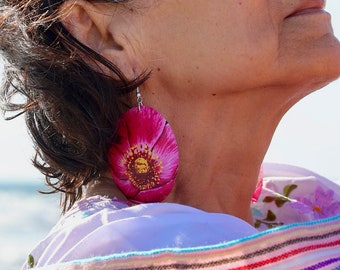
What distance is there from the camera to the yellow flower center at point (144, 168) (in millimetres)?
1889

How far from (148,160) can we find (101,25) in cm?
33

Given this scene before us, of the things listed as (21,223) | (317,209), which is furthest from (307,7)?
(21,223)

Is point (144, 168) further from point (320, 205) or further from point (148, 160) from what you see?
point (320, 205)

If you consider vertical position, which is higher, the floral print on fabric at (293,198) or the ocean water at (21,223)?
the floral print on fabric at (293,198)

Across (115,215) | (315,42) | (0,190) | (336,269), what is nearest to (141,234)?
(115,215)

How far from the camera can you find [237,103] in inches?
78.6

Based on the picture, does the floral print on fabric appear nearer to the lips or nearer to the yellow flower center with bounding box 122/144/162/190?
the yellow flower center with bounding box 122/144/162/190

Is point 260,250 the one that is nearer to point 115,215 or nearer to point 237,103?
point 115,215

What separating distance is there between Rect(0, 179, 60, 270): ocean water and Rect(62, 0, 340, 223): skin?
5.54 m

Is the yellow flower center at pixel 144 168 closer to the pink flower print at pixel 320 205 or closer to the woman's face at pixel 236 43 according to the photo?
the woman's face at pixel 236 43

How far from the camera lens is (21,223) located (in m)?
11.5

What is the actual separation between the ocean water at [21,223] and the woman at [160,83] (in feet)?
18.2

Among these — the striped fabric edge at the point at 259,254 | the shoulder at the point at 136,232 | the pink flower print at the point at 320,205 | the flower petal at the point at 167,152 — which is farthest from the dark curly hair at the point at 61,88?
the pink flower print at the point at 320,205

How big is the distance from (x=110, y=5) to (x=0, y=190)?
1557 centimetres
